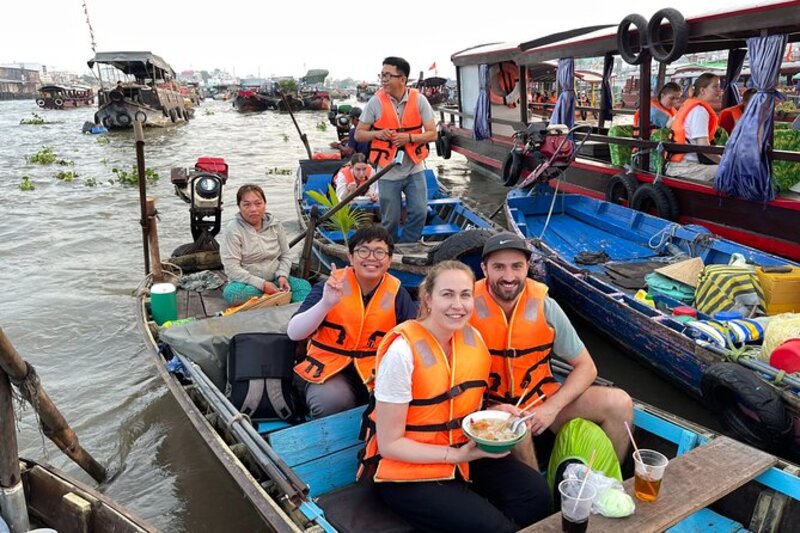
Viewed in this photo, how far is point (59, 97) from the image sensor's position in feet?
149

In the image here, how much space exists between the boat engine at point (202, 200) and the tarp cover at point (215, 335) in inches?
101

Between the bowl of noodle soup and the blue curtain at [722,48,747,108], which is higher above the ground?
the blue curtain at [722,48,747,108]

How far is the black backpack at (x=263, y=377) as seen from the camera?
144 inches

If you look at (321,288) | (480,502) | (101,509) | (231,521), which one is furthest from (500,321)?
(231,521)

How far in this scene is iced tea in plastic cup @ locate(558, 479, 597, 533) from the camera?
2.05 meters

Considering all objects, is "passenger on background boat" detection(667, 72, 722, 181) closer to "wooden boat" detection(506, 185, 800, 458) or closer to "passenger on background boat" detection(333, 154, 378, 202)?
"wooden boat" detection(506, 185, 800, 458)

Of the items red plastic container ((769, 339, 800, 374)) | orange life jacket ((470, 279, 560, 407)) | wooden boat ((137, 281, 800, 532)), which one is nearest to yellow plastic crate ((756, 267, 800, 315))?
red plastic container ((769, 339, 800, 374))

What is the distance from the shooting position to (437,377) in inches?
101

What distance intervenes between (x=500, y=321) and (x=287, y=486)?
1.31m

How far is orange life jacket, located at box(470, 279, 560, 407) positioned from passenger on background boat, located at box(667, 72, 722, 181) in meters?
5.71

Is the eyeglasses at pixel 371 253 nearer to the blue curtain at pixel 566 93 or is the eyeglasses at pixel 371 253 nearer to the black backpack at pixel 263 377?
the black backpack at pixel 263 377

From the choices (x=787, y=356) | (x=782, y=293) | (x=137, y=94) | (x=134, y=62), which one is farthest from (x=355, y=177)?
(x=137, y=94)

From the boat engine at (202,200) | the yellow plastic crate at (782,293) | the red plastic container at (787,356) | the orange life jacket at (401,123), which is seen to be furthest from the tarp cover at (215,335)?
the yellow plastic crate at (782,293)

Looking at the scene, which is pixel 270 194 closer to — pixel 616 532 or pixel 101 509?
pixel 101 509
